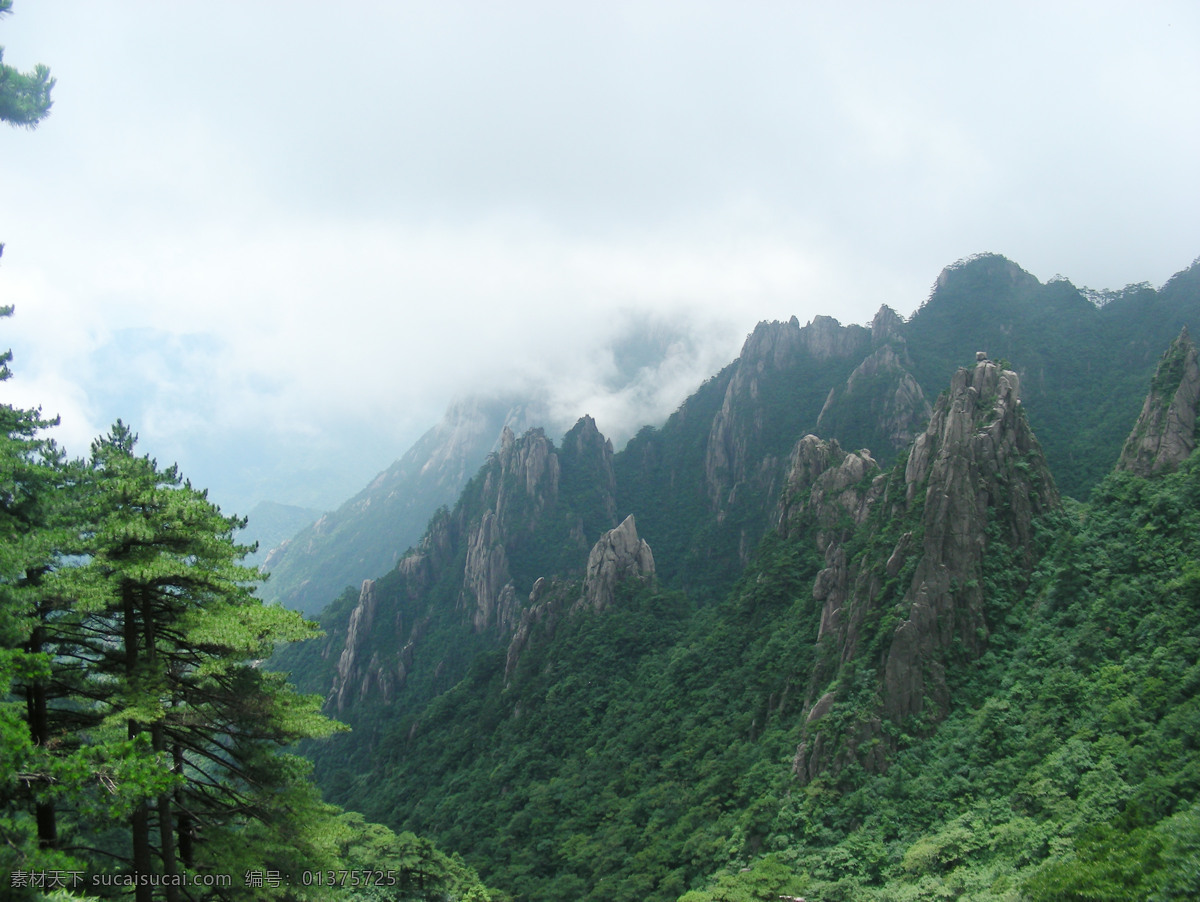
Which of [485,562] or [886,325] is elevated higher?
[886,325]

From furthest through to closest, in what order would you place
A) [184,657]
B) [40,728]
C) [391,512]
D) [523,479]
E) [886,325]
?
1. [391,512]
2. [523,479]
3. [886,325]
4. [184,657]
5. [40,728]

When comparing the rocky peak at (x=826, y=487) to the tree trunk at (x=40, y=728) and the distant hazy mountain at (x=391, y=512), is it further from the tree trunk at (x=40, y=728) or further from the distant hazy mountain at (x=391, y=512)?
the distant hazy mountain at (x=391, y=512)

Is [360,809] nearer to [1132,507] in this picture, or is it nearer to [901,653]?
[901,653]

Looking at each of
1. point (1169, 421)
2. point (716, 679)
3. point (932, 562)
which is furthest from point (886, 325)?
point (932, 562)

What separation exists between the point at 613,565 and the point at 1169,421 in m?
45.4

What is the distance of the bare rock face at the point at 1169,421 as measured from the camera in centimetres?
3128

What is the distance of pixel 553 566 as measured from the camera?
94.7m

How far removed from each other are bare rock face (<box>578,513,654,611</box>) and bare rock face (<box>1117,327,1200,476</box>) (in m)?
41.7

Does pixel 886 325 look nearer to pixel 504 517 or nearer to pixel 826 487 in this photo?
pixel 826 487

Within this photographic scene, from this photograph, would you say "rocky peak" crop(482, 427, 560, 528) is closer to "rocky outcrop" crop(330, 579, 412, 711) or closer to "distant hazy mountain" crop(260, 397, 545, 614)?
"rocky outcrop" crop(330, 579, 412, 711)

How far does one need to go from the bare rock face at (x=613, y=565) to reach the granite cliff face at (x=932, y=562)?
2669cm

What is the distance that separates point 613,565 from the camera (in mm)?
65312

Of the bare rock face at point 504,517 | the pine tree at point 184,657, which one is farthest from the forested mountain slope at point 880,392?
the pine tree at point 184,657

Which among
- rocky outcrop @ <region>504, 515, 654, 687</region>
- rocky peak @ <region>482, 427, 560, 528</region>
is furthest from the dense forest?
rocky peak @ <region>482, 427, 560, 528</region>
